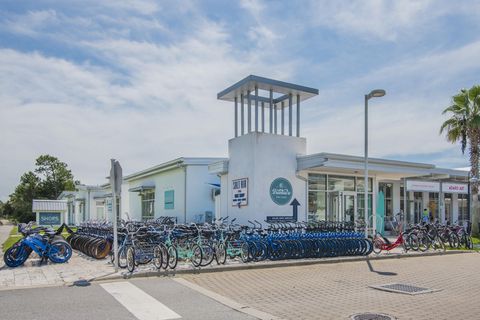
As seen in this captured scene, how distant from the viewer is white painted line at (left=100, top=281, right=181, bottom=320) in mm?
6410

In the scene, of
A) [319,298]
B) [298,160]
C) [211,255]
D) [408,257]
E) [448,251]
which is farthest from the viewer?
[298,160]

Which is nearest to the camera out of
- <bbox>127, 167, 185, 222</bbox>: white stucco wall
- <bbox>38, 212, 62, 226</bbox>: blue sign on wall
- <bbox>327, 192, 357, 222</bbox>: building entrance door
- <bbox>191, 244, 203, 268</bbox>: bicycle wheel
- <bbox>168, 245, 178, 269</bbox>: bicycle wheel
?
<bbox>168, 245, 178, 269</bbox>: bicycle wheel

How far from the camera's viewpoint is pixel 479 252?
16500 mm

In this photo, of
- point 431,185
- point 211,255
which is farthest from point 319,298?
point 431,185

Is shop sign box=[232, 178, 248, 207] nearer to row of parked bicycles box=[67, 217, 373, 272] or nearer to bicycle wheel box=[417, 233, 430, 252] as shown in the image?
row of parked bicycles box=[67, 217, 373, 272]

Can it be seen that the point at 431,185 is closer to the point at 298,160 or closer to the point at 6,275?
the point at 298,160

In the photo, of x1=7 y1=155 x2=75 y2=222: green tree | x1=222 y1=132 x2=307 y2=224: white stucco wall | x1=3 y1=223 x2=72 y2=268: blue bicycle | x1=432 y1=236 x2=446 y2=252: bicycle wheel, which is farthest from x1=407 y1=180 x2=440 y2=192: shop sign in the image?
x1=7 y1=155 x2=75 y2=222: green tree

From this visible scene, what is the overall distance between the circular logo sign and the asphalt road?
8535 mm

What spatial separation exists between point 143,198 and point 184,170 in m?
8.41

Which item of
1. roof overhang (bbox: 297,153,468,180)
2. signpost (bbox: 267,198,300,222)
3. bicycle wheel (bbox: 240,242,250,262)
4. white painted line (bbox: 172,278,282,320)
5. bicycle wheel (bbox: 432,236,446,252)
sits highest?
roof overhang (bbox: 297,153,468,180)

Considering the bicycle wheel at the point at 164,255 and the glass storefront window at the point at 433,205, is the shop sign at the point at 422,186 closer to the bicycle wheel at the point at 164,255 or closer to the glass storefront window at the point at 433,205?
the glass storefront window at the point at 433,205

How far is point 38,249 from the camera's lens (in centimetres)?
1122

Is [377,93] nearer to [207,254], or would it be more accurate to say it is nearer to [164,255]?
[207,254]

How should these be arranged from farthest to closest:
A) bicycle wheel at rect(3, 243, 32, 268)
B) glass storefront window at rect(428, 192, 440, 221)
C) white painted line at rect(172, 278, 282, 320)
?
1. glass storefront window at rect(428, 192, 440, 221)
2. bicycle wheel at rect(3, 243, 32, 268)
3. white painted line at rect(172, 278, 282, 320)
